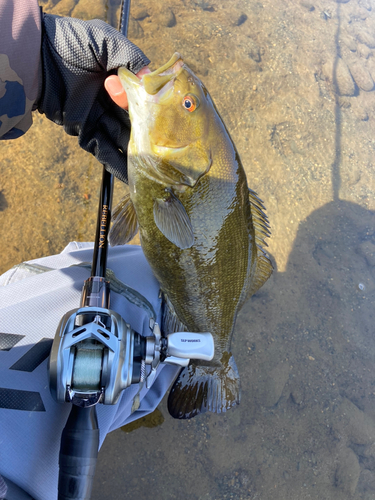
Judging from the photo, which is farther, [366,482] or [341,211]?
[341,211]

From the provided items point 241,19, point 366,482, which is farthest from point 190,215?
point 241,19

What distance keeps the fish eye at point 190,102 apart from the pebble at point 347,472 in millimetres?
2992

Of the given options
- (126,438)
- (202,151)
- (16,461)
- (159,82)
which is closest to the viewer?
(16,461)

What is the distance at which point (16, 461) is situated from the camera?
1034 millimetres

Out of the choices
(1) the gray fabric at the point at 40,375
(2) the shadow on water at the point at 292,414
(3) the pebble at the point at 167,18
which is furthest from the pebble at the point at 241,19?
(1) the gray fabric at the point at 40,375

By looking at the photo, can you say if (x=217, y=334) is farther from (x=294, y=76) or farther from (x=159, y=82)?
(x=294, y=76)

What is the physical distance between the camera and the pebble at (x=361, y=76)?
15.7 ft

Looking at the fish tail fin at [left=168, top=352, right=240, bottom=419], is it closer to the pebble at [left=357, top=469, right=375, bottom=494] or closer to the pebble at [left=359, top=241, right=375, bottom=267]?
the pebble at [left=357, top=469, right=375, bottom=494]

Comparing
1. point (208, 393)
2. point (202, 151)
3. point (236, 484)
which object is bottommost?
point (236, 484)

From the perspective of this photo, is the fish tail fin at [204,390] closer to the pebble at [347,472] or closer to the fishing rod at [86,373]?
the fishing rod at [86,373]

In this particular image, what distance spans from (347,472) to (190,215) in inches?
104

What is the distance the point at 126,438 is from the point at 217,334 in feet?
3.80

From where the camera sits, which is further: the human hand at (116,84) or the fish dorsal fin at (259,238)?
the fish dorsal fin at (259,238)

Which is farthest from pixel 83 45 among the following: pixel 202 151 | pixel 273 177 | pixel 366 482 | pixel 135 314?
pixel 366 482
